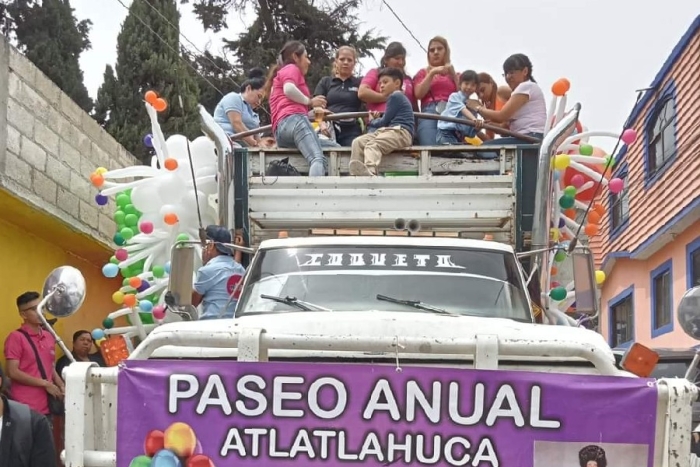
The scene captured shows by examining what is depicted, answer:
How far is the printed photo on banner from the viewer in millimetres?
4074

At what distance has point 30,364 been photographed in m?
8.38

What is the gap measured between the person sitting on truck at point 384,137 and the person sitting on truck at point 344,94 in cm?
44

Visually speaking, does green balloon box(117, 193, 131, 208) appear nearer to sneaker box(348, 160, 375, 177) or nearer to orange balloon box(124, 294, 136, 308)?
orange balloon box(124, 294, 136, 308)

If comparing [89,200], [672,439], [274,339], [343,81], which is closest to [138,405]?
[274,339]

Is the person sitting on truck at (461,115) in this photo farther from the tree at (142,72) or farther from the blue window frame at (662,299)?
the tree at (142,72)

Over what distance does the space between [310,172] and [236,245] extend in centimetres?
81

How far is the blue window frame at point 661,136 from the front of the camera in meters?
17.3

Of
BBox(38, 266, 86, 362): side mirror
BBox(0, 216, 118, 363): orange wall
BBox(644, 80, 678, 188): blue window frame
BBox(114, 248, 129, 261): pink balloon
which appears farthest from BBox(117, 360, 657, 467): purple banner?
BBox(644, 80, 678, 188): blue window frame

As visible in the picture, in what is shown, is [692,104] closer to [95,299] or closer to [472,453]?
[95,299]

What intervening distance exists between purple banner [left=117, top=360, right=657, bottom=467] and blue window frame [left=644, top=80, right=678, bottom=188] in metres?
13.8

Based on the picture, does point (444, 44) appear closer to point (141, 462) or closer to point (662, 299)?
point (141, 462)

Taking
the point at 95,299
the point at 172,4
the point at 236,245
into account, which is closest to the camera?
the point at 236,245

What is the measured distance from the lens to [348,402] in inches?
163

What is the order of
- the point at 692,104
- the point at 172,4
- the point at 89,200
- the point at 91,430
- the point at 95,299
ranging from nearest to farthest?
the point at 91,430 < the point at 89,200 < the point at 95,299 < the point at 692,104 < the point at 172,4
